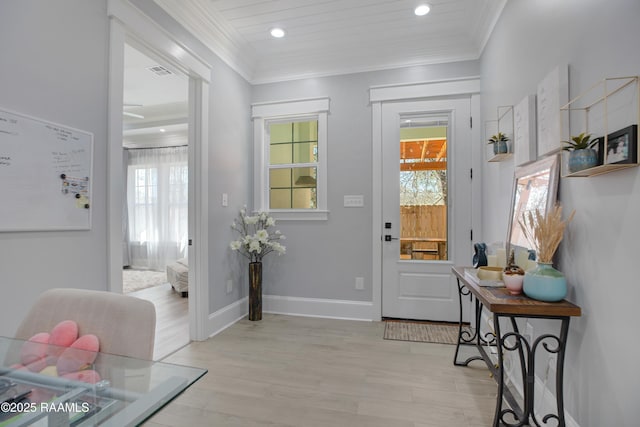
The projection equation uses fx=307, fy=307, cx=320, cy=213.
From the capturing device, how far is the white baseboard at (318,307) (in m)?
3.31

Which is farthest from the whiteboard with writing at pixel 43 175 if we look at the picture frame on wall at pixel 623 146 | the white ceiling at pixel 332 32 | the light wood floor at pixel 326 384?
the picture frame on wall at pixel 623 146

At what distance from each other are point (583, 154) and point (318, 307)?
2.78 m

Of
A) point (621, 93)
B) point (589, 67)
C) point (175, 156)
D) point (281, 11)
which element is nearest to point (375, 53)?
point (281, 11)

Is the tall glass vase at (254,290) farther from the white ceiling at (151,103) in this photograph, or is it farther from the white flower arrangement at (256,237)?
the white ceiling at (151,103)

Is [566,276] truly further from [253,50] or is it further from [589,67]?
[253,50]

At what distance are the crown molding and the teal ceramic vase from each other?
294cm

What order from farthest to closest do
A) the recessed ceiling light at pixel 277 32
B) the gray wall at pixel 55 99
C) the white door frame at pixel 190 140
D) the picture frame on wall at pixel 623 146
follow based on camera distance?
the recessed ceiling light at pixel 277 32 → the white door frame at pixel 190 140 → the gray wall at pixel 55 99 → the picture frame on wall at pixel 623 146

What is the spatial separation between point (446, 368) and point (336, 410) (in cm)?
98

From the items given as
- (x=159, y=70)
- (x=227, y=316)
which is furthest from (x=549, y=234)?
(x=159, y=70)

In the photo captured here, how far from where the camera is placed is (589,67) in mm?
1292

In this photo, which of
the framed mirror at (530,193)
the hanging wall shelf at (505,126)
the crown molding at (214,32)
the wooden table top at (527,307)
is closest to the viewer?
the wooden table top at (527,307)

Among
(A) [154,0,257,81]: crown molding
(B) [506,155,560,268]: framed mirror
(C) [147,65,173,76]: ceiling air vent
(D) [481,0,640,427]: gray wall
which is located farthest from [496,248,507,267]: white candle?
(C) [147,65,173,76]: ceiling air vent

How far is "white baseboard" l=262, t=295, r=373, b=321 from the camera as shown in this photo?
10.8 feet

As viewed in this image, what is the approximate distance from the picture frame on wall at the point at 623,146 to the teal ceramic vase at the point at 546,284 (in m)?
0.52
